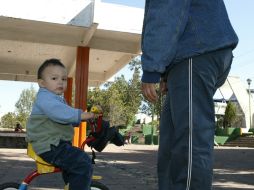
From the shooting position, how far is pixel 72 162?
2.88 m

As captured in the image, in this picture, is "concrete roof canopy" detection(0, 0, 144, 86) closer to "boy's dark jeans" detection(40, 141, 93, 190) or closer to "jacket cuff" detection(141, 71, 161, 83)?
"boy's dark jeans" detection(40, 141, 93, 190)

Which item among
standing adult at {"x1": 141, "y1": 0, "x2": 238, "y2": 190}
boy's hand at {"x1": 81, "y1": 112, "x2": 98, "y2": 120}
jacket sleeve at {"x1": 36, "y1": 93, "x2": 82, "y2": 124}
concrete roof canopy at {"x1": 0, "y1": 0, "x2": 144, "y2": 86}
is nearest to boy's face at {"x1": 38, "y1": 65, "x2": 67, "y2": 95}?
jacket sleeve at {"x1": 36, "y1": 93, "x2": 82, "y2": 124}

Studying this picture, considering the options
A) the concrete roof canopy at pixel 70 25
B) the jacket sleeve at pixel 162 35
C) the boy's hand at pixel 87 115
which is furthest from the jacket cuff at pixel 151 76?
the concrete roof canopy at pixel 70 25

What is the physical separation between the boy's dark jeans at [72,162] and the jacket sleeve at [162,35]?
35.0 inches

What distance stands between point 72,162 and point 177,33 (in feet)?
3.86

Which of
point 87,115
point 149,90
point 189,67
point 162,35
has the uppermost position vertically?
point 162,35

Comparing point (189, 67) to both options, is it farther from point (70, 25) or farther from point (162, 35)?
point (70, 25)

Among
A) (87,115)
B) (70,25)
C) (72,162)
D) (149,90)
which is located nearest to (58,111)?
(87,115)

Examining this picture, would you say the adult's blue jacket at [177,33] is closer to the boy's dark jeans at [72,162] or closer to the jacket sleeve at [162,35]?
the jacket sleeve at [162,35]

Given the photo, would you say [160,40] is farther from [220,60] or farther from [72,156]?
[72,156]

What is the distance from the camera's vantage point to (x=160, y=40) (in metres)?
2.26

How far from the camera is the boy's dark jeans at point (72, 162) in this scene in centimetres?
288

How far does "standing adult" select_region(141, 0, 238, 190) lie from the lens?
2.15 meters

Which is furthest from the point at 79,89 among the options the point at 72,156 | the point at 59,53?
the point at 72,156
